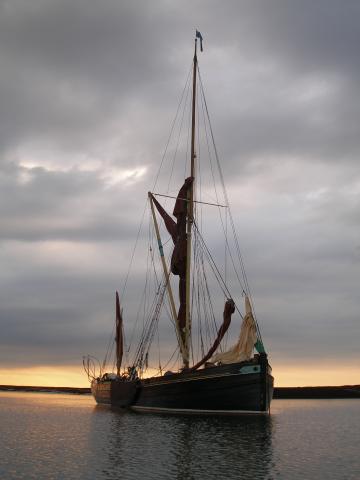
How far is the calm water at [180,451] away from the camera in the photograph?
91.2 feet

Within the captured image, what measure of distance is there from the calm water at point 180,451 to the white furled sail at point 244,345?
5625 mm

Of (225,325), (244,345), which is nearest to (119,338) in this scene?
(225,325)

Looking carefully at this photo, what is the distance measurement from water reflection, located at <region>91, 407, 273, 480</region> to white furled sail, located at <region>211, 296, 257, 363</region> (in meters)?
5.58

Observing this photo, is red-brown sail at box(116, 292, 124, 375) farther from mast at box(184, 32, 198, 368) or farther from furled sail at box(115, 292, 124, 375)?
mast at box(184, 32, 198, 368)

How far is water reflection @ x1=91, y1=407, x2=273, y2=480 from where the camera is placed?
28.0m

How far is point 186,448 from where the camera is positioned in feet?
117

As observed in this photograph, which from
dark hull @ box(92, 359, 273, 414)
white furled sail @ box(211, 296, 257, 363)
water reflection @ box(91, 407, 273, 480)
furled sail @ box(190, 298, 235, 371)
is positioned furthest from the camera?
furled sail @ box(190, 298, 235, 371)

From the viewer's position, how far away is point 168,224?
2603 inches

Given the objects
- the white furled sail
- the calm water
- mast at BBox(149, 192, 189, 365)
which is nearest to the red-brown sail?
mast at BBox(149, 192, 189, 365)

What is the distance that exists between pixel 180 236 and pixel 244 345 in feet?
53.1

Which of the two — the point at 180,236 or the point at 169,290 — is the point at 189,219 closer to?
the point at 180,236

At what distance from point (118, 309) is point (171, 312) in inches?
1232

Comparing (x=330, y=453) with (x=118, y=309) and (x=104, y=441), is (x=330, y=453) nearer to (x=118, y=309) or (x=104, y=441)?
(x=104, y=441)

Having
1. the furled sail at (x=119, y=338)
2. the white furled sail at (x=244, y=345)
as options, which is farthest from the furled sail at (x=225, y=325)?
the furled sail at (x=119, y=338)
